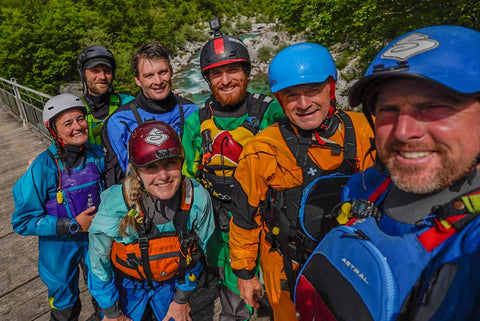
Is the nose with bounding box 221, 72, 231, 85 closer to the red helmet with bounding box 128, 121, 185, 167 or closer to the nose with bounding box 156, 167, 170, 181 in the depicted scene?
the red helmet with bounding box 128, 121, 185, 167

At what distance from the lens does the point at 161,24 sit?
4794 cm

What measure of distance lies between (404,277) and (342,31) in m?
10.5

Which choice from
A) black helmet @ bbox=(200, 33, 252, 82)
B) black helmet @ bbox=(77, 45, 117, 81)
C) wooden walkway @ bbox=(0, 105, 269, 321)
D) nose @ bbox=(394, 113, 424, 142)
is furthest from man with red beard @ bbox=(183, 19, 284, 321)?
black helmet @ bbox=(77, 45, 117, 81)

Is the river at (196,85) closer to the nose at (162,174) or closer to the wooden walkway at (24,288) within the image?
the wooden walkway at (24,288)

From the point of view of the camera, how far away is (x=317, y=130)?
2.17 m

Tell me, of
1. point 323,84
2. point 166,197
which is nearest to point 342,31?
point 323,84

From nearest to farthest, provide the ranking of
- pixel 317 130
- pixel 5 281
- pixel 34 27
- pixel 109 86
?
pixel 317 130
pixel 5 281
pixel 109 86
pixel 34 27

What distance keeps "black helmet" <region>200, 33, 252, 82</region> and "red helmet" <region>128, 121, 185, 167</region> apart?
1147mm

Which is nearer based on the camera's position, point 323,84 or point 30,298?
point 323,84

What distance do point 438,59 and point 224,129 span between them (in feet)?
7.09

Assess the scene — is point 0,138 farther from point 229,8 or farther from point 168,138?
point 229,8

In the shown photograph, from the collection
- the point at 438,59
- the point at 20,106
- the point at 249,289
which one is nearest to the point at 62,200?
the point at 249,289

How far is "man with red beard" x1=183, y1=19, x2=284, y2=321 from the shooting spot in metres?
2.94

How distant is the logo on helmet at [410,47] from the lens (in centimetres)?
108
